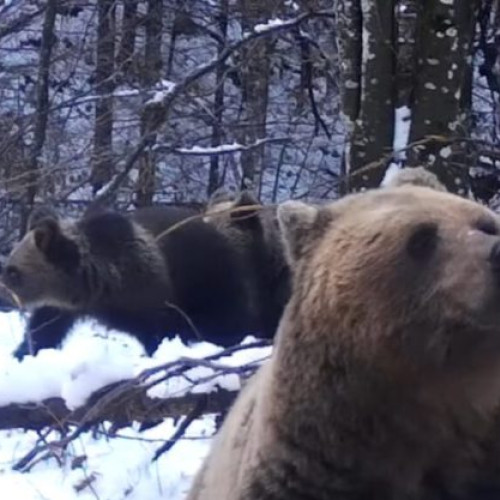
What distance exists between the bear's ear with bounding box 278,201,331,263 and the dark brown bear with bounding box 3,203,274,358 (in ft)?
22.5

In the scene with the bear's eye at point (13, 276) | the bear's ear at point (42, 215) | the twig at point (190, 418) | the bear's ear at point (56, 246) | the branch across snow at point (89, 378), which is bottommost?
the bear's eye at point (13, 276)

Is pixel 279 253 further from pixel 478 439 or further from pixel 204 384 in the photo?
pixel 478 439

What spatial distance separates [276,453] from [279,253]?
25.6 ft

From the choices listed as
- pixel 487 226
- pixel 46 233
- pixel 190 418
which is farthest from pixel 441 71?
pixel 487 226

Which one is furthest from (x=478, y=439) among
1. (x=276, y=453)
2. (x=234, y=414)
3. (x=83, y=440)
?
(x=83, y=440)

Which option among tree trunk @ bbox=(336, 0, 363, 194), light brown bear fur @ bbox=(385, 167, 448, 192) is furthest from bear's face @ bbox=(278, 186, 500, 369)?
tree trunk @ bbox=(336, 0, 363, 194)

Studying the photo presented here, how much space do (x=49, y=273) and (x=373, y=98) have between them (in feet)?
12.7

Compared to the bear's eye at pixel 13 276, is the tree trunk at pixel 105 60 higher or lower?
higher

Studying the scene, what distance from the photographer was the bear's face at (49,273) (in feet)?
34.2

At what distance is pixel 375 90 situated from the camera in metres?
7.38

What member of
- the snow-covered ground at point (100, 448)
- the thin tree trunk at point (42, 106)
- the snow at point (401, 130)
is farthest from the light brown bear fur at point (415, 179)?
the thin tree trunk at point (42, 106)

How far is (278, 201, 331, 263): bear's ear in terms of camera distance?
Answer: 10.3 ft

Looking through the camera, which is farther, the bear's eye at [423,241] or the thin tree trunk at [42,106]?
the thin tree trunk at [42,106]

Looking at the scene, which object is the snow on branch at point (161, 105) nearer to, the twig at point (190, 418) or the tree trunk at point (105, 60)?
the twig at point (190, 418)
